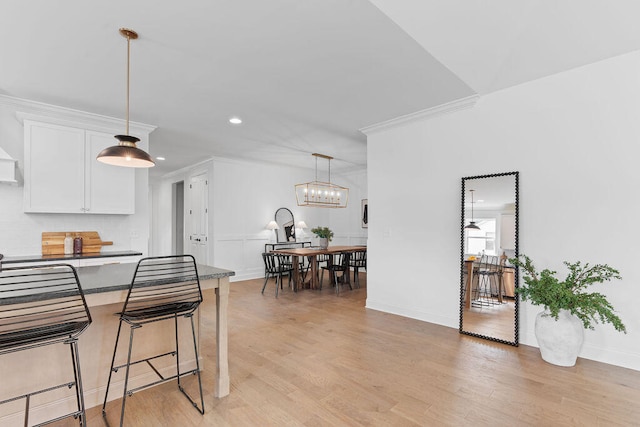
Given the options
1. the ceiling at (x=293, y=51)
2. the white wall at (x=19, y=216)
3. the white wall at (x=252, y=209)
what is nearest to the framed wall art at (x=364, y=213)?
the white wall at (x=252, y=209)

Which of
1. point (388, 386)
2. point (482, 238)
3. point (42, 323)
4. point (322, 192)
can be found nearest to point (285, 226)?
point (322, 192)

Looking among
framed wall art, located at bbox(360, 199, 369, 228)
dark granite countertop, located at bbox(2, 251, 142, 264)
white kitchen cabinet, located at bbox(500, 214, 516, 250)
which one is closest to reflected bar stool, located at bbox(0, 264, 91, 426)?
dark granite countertop, located at bbox(2, 251, 142, 264)

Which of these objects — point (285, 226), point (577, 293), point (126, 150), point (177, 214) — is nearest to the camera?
point (126, 150)

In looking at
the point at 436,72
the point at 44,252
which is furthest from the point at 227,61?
the point at 44,252

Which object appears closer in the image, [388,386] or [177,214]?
[388,386]

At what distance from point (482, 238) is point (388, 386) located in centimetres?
198

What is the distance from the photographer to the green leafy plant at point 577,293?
8.55ft

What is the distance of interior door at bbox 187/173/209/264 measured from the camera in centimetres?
689

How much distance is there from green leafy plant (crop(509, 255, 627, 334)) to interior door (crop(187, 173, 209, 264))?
5931 mm

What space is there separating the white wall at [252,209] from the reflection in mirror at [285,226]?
15 cm

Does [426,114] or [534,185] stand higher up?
[426,114]

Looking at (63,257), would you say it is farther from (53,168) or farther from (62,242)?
(53,168)

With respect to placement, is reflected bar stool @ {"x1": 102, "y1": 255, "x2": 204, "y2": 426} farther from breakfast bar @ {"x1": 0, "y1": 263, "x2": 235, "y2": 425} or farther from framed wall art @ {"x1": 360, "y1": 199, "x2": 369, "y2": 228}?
framed wall art @ {"x1": 360, "y1": 199, "x2": 369, "y2": 228}

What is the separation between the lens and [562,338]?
8.86 feet
